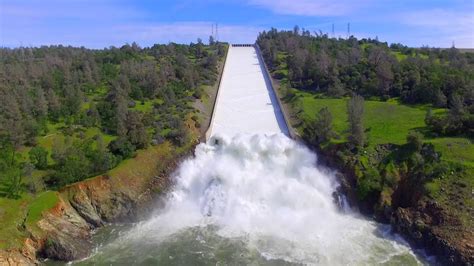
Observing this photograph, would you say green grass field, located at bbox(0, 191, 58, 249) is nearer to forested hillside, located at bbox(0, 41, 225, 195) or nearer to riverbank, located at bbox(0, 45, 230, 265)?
riverbank, located at bbox(0, 45, 230, 265)

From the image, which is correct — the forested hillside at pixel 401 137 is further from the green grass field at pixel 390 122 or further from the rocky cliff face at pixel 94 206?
the rocky cliff face at pixel 94 206

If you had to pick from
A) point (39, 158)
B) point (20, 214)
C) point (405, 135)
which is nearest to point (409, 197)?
point (405, 135)

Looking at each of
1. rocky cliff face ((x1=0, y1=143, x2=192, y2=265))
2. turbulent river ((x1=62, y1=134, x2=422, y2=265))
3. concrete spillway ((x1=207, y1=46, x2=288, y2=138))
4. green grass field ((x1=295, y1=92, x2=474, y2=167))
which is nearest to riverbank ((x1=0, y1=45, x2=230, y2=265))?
rocky cliff face ((x1=0, y1=143, x2=192, y2=265))

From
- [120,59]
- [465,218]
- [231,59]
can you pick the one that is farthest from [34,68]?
[465,218]

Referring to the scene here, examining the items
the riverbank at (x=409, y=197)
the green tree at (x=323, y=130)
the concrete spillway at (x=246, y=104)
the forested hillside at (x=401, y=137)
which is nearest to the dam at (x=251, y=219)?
the concrete spillway at (x=246, y=104)

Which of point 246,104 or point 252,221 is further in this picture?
point 246,104

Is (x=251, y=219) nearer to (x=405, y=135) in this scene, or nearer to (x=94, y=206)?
(x=94, y=206)
